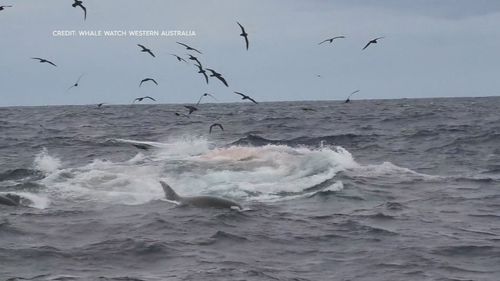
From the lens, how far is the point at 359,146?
29266 mm

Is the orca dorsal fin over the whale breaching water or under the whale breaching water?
over

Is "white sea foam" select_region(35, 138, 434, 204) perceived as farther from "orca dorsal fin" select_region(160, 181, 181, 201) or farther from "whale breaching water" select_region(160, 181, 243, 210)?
"whale breaching water" select_region(160, 181, 243, 210)

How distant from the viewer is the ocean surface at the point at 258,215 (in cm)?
1038

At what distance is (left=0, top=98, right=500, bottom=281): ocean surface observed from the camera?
10375mm

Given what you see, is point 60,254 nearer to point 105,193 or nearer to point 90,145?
point 105,193

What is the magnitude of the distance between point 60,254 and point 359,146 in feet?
65.4

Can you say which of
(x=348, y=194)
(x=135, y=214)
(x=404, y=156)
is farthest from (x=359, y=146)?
(x=135, y=214)

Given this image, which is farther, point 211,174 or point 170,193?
point 211,174

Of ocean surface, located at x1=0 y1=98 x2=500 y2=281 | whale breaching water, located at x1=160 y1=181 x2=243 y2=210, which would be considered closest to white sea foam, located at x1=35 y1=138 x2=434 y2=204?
ocean surface, located at x1=0 y1=98 x2=500 y2=281

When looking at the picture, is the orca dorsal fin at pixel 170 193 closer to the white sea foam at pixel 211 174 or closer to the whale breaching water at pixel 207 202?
the whale breaching water at pixel 207 202

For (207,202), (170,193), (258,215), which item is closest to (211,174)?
(170,193)

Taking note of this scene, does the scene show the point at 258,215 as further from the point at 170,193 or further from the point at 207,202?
the point at 170,193

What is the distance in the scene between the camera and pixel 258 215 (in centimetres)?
1446

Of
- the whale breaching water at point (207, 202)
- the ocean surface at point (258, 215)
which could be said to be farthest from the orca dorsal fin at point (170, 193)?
the ocean surface at point (258, 215)
